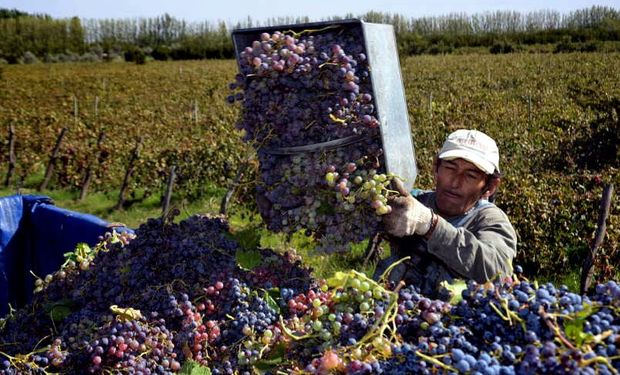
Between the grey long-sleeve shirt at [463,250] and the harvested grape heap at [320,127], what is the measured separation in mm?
357

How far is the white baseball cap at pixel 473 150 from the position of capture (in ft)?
9.71

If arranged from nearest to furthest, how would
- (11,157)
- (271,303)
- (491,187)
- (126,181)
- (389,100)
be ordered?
(271,303)
(389,100)
(491,187)
(126,181)
(11,157)

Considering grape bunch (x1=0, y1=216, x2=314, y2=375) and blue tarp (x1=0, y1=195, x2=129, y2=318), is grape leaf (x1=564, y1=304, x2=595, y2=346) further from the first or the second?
blue tarp (x1=0, y1=195, x2=129, y2=318)

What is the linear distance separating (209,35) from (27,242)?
82.7 meters

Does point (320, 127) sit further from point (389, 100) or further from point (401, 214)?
point (401, 214)

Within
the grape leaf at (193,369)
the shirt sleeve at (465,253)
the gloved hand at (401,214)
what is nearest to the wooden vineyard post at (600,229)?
the shirt sleeve at (465,253)

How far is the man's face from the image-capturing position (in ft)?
10.0

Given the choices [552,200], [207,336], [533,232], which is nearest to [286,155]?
[207,336]

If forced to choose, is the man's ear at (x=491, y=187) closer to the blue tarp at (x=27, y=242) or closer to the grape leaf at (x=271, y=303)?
the grape leaf at (x=271, y=303)

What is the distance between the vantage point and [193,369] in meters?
2.18

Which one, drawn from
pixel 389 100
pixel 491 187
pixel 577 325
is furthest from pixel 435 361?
pixel 491 187

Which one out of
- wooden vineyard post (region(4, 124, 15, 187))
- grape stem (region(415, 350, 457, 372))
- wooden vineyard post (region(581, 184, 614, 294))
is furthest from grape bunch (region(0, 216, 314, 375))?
wooden vineyard post (region(4, 124, 15, 187))

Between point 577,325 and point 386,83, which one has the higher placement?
point 386,83

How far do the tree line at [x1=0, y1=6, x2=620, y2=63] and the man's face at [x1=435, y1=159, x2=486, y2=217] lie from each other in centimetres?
4901
